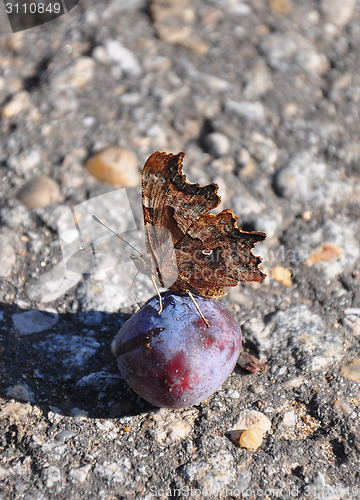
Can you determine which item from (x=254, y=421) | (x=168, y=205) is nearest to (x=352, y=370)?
(x=254, y=421)

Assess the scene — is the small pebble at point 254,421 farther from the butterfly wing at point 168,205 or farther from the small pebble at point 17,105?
Result: the small pebble at point 17,105

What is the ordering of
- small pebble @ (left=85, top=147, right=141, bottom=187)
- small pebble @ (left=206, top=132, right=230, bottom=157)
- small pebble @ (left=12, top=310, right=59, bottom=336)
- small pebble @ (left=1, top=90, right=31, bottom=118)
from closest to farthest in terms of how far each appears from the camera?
small pebble @ (left=12, top=310, right=59, bottom=336) → small pebble @ (left=85, top=147, right=141, bottom=187) → small pebble @ (left=206, top=132, right=230, bottom=157) → small pebble @ (left=1, top=90, right=31, bottom=118)

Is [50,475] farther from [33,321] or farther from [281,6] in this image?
[281,6]

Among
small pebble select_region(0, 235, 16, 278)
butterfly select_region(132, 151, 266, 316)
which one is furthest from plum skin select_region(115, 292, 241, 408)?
small pebble select_region(0, 235, 16, 278)

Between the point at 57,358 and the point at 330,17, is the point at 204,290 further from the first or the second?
the point at 330,17

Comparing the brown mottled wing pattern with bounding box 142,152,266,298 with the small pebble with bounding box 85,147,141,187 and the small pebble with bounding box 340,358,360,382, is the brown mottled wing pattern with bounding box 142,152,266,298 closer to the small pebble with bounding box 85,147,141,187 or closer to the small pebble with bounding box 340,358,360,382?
the small pebble with bounding box 340,358,360,382
